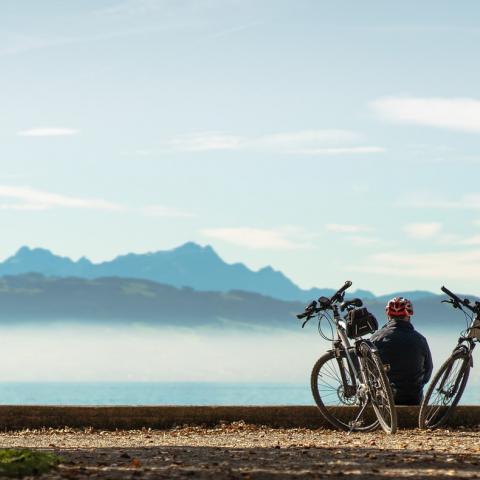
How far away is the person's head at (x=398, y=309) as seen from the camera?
50.2 feet

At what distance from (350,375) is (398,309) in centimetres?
94

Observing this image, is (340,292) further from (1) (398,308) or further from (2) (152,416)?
(2) (152,416)

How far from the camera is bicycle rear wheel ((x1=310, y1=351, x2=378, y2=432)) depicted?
614 inches

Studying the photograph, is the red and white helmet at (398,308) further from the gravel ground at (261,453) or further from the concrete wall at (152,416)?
the concrete wall at (152,416)

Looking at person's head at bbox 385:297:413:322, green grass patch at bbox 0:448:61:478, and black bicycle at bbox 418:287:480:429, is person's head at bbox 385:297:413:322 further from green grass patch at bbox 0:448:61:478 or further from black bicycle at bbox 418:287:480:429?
green grass patch at bbox 0:448:61:478

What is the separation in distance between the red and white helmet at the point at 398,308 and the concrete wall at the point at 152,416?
1.57m

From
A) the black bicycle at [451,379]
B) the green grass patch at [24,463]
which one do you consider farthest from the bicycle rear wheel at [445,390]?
the green grass patch at [24,463]

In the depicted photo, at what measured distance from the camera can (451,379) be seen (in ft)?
50.0

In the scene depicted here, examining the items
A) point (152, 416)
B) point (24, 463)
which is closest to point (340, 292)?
point (152, 416)

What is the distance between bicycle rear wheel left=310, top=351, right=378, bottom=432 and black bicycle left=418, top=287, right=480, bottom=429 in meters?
0.63

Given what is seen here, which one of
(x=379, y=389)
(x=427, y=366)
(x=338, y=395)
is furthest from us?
(x=338, y=395)

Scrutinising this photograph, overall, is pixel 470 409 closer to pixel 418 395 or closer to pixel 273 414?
pixel 418 395

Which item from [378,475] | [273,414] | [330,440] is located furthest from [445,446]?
[273,414]

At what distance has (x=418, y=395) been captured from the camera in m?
15.6
